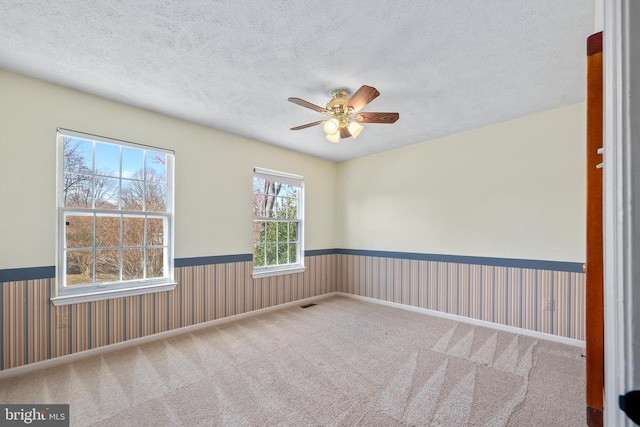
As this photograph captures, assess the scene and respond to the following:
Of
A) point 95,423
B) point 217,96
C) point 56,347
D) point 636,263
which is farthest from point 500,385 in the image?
point 56,347

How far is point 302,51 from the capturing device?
2.19 metres

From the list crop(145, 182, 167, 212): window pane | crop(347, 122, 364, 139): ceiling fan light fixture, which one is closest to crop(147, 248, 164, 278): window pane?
crop(145, 182, 167, 212): window pane

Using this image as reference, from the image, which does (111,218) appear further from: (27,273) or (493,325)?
(493,325)

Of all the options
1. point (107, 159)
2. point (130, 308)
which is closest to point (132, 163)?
point (107, 159)

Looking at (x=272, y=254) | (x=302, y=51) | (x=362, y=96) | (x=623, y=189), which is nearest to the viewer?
(x=623, y=189)

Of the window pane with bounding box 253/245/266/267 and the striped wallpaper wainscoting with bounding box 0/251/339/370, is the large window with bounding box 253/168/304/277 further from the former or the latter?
the striped wallpaper wainscoting with bounding box 0/251/339/370

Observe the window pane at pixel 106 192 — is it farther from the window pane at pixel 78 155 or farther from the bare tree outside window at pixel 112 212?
the window pane at pixel 78 155

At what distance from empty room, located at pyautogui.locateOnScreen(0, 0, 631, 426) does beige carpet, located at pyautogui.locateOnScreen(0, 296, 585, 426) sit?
0.07 ft

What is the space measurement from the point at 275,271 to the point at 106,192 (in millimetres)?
2376

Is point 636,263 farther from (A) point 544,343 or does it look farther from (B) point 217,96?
(A) point 544,343

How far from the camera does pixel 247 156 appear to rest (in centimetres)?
421

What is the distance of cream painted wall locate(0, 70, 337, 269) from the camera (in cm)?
251

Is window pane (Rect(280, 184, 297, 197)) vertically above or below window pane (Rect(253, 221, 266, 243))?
above

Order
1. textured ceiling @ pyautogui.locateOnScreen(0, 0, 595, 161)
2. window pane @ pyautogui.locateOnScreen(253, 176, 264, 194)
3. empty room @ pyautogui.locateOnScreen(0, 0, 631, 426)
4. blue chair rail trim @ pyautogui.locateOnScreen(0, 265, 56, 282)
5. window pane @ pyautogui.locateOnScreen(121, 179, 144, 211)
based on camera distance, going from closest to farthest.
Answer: textured ceiling @ pyautogui.locateOnScreen(0, 0, 595, 161) → empty room @ pyautogui.locateOnScreen(0, 0, 631, 426) → blue chair rail trim @ pyautogui.locateOnScreen(0, 265, 56, 282) → window pane @ pyautogui.locateOnScreen(121, 179, 144, 211) → window pane @ pyautogui.locateOnScreen(253, 176, 264, 194)
